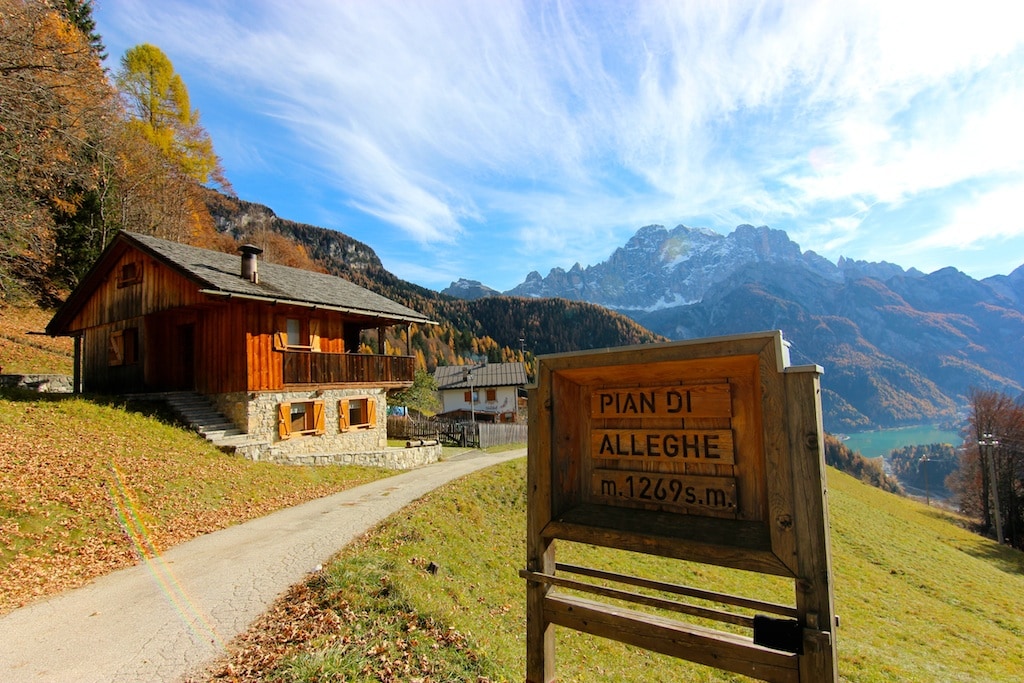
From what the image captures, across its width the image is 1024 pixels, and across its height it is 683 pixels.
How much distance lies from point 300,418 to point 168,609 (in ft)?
43.3

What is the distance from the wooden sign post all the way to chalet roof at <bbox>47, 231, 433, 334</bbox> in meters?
16.0

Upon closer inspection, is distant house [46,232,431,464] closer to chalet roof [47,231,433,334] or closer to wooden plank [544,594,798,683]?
chalet roof [47,231,433,334]

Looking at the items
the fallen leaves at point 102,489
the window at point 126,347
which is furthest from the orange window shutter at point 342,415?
the window at point 126,347

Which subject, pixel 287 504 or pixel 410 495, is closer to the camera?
pixel 287 504

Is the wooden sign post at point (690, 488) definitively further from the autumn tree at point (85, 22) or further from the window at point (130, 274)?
the autumn tree at point (85, 22)

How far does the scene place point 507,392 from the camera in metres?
55.2

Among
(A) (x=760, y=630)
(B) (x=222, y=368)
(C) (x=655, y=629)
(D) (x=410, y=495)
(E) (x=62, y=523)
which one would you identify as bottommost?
(D) (x=410, y=495)

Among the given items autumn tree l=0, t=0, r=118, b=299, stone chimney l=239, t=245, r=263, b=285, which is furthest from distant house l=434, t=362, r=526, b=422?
autumn tree l=0, t=0, r=118, b=299

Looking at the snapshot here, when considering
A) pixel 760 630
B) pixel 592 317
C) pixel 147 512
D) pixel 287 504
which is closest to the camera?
pixel 760 630

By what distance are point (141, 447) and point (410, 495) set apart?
7.55m

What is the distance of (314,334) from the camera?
816 inches

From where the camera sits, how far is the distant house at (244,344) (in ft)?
59.4

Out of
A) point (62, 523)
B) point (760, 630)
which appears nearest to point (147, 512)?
point (62, 523)

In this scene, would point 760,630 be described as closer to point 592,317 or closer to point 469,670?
point 469,670
